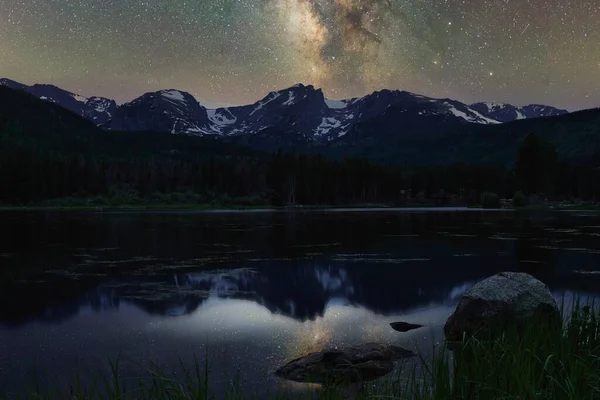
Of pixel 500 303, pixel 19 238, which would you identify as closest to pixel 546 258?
pixel 500 303

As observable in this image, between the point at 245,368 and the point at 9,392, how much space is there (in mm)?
Answer: 5662

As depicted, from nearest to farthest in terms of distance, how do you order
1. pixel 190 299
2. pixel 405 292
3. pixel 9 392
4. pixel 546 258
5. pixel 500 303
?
pixel 9 392 < pixel 500 303 < pixel 190 299 < pixel 405 292 < pixel 546 258

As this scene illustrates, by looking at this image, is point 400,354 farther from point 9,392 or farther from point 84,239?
point 84,239

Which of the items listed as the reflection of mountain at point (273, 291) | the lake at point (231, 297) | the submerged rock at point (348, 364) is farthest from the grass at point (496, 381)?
the reflection of mountain at point (273, 291)

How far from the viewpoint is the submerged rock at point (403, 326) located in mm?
17875

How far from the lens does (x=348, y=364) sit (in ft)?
44.0

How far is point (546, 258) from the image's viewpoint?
35.3 meters

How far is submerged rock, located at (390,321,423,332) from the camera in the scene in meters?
17.9

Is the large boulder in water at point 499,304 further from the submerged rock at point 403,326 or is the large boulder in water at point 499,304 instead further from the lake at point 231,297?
the submerged rock at point 403,326

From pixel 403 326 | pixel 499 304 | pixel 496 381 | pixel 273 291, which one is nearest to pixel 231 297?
pixel 273 291

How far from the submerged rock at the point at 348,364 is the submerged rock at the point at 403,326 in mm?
2758

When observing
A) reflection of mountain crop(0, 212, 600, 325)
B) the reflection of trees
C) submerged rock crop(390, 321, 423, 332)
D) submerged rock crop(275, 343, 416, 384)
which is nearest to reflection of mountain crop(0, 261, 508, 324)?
reflection of mountain crop(0, 212, 600, 325)

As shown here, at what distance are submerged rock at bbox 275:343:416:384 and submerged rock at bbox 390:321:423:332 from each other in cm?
276

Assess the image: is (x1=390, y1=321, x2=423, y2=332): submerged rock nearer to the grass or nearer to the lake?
the lake
